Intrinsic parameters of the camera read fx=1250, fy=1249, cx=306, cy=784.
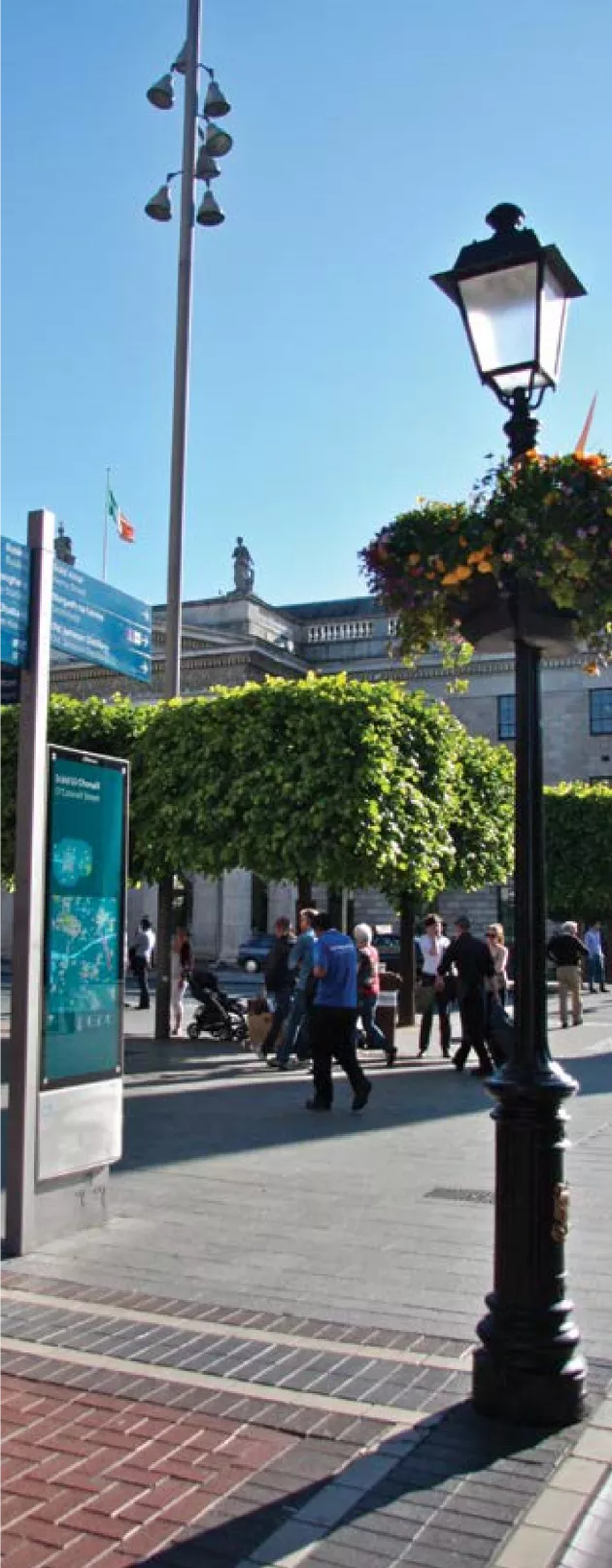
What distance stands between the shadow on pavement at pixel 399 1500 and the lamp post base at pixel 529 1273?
0.12 m

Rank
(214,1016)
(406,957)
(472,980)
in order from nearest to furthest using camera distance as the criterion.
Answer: (472,980) < (214,1016) < (406,957)

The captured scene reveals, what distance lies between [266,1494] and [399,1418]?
2.36 feet

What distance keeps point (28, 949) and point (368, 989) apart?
8710 mm

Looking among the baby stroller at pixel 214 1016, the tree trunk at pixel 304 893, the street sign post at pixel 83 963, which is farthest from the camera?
the baby stroller at pixel 214 1016

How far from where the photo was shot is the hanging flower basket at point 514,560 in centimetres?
476

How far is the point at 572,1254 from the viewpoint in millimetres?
6707

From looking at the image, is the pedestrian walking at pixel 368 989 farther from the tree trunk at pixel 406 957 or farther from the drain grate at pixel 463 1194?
the drain grate at pixel 463 1194

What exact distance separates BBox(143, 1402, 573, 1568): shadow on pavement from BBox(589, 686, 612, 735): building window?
141 ft

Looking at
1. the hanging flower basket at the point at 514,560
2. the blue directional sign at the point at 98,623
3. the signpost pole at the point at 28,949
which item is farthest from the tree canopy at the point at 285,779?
the hanging flower basket at the point at 514,560

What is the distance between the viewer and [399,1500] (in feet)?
12.4

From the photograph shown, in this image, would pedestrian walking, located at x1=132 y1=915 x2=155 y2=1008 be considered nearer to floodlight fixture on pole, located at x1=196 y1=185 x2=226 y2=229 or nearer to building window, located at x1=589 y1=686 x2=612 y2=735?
floodlight fixture on pole, located at x1=196 y1=185 x2=226 y2=229

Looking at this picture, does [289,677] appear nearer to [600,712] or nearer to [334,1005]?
[600,712]

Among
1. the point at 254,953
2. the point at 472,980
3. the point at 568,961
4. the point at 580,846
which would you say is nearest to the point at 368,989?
the point at 472,980

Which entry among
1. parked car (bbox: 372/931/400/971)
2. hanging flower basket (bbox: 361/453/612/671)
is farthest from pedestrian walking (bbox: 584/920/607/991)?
hanging flower basket (bbox: 361/453/612/671)
